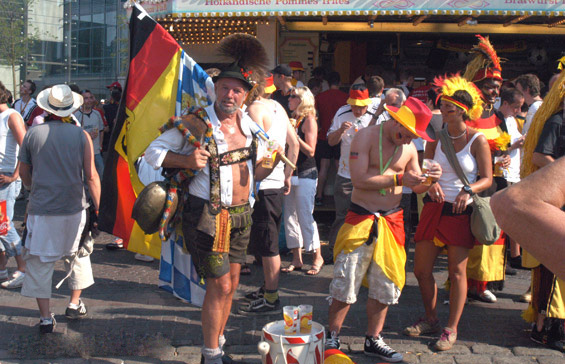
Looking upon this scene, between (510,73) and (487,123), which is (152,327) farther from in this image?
(510,73)

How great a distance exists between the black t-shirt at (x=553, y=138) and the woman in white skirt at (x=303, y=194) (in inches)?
100

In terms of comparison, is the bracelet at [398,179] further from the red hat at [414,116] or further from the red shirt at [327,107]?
the red shirt at [327,107]

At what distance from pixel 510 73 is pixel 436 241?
8845 mm

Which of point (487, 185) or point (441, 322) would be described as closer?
point (487, 185)

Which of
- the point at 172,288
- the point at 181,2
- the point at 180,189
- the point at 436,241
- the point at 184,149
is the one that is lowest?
the point at 172,288

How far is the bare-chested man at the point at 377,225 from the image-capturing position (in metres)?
4.45

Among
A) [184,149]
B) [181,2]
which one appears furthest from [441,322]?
[181,2]

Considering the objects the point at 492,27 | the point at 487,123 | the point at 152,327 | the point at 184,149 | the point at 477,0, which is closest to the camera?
the point at 184,149

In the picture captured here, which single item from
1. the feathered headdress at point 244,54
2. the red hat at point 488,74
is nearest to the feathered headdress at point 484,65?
the red hat at point 488,74

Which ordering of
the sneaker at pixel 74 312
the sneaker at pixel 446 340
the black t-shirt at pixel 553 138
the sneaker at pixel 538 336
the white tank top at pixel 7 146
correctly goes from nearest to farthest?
the black t-shirt at pixel 553 138 → the sneaker at pixel 446 340 → the sneaker at pixel 538 336 → the sneaker at pixel 74 312 → the white tank top at pixel 7 146

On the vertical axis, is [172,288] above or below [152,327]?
above

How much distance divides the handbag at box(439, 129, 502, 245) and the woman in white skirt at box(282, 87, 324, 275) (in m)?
1.95

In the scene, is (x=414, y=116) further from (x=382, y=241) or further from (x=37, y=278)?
(x=37, y=278)

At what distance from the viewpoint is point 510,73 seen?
12648 millimetres
